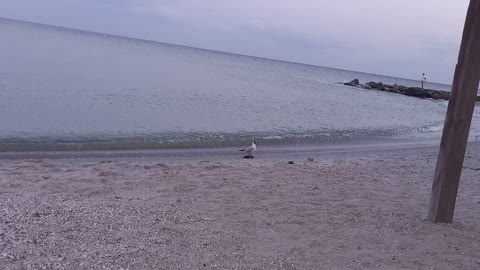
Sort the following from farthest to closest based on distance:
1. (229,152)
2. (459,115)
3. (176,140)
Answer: (176,140) → (229,152) → (459,115)

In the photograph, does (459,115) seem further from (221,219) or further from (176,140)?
(176,140)

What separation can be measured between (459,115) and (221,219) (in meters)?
3.09

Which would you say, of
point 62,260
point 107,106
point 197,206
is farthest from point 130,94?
point 62,260

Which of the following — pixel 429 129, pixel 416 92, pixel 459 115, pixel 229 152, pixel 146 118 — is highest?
pixel 416 92

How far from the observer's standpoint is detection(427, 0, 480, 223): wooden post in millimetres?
5531

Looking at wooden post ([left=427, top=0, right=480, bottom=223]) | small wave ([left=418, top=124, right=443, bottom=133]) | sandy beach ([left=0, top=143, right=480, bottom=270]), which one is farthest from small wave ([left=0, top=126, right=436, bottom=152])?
wooden post ([left=427, top=0, right=480, bottom=223])

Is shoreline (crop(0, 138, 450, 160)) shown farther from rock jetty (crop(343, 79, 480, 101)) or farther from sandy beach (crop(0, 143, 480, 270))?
rock jetty (crop(343, 79, 480, 101))

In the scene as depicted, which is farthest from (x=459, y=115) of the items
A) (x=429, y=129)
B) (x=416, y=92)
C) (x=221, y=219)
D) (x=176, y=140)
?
(x=416, y=92)

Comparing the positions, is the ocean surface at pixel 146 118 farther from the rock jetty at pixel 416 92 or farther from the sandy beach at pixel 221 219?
the rock jetty at pixel 416 92

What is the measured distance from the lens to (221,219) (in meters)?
6.02

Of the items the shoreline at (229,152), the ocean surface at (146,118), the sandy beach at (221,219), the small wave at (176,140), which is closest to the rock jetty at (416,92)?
the ocean surface at (146,118)

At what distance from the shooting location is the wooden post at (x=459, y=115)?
5.53m

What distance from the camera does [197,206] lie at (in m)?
6.62

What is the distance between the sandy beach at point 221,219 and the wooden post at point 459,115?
444 mm
